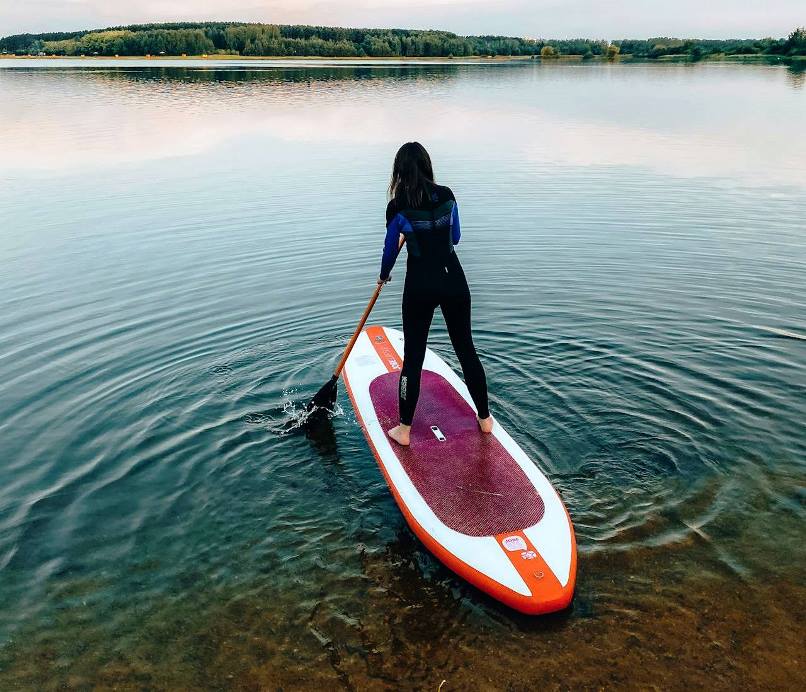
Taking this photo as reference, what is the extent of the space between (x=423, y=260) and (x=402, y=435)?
1740mm

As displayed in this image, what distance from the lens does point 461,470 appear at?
230 inches

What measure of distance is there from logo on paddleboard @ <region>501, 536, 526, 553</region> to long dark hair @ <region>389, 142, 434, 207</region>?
2807 mm

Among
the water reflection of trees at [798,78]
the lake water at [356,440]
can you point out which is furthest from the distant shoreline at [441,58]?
the lake water at [356,440]

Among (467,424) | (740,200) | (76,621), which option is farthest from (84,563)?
(740,200)

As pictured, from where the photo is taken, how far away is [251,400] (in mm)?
7699

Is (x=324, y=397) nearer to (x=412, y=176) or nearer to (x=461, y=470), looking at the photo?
(x=461, y=470)

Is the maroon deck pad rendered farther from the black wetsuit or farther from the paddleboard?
the black wetsuit

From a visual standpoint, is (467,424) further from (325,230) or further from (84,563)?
(325,230)

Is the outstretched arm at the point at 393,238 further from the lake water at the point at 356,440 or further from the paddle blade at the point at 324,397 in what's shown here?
the lake water at the point at 356,440

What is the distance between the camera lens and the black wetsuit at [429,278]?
551 cm

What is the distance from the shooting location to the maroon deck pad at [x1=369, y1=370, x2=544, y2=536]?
5.19 m

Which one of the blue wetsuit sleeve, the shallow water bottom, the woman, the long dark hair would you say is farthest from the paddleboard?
the long dark hair

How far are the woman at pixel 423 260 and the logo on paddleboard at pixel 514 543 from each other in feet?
5.13

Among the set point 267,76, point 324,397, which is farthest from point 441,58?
point 324,397
